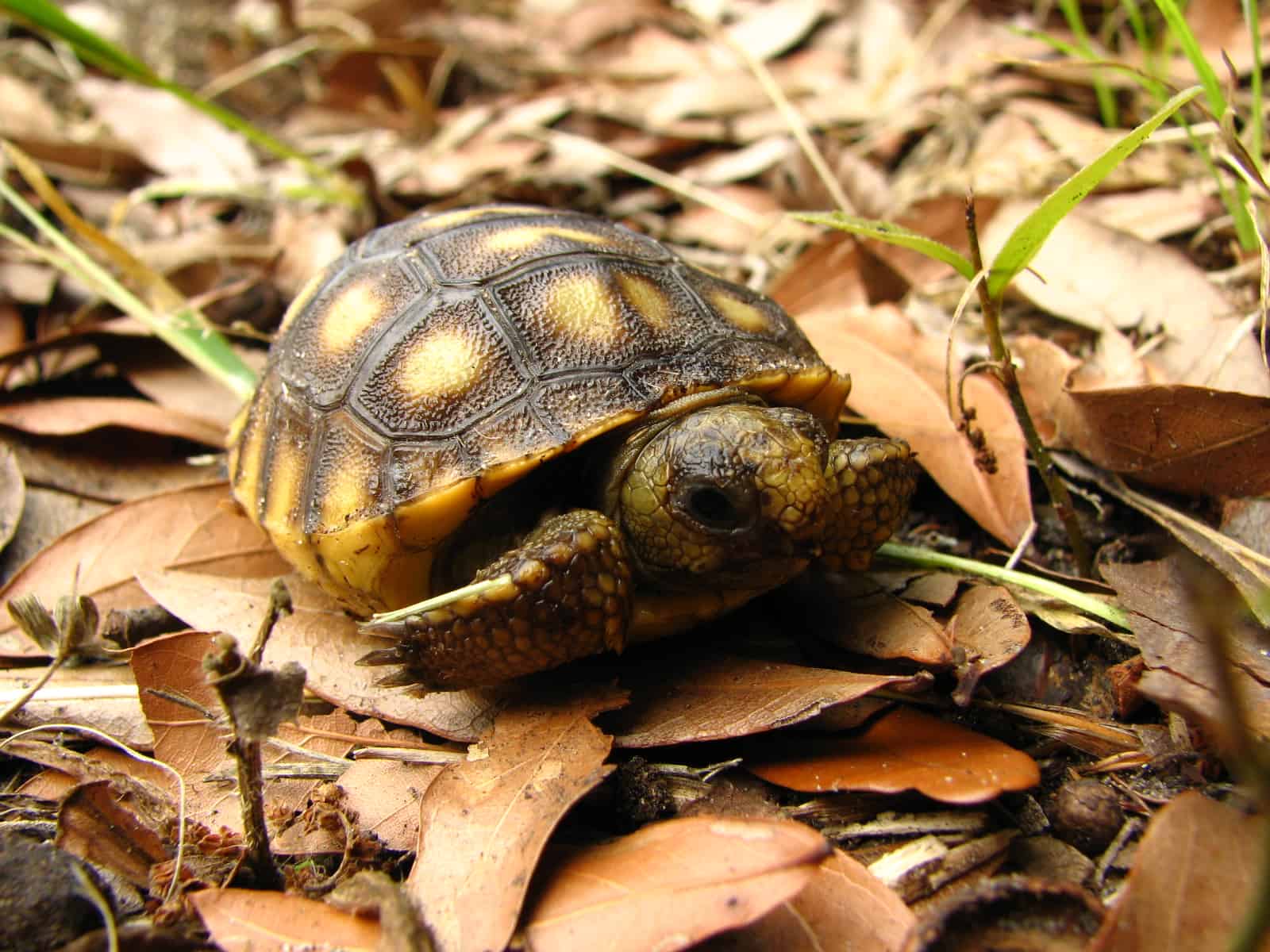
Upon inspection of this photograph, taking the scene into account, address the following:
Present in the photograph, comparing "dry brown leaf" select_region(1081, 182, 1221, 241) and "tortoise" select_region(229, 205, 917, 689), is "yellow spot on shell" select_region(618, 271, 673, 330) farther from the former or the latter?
"dry brown leaf" select_region(1081, 182, 1221, 241)

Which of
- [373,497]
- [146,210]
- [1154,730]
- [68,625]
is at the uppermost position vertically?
[146,210]

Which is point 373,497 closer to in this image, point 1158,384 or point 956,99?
point 1158,384

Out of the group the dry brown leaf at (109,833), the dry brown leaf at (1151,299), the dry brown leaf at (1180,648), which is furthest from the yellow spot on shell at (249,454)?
the dry brown leaf at (1151,299)

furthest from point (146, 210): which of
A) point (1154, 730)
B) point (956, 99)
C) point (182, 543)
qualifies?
point (1154, 730)

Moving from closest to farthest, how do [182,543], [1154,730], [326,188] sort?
[1154,730] → [182,543] → [326,188]

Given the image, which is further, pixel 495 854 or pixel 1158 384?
pixel 1158 384

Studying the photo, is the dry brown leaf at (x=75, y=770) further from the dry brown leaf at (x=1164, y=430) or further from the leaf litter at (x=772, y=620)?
the dry brown leaf at (x=1164, y=430)
